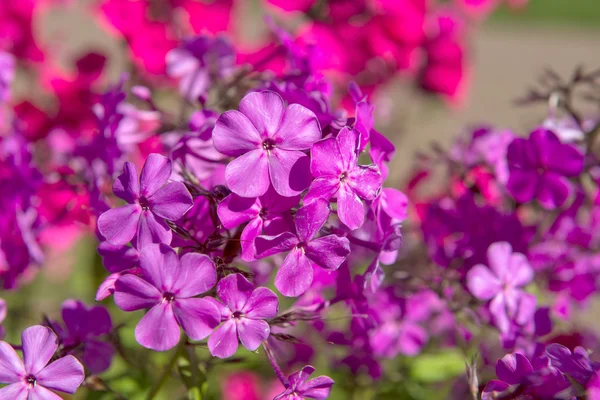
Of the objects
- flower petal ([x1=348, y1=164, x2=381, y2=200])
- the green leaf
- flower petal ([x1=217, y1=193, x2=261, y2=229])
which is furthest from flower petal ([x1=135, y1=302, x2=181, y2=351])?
the green leaf

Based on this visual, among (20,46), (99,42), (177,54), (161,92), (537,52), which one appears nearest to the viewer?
(177,54)

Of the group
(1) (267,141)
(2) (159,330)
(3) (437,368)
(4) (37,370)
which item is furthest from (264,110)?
(3) (437,368)

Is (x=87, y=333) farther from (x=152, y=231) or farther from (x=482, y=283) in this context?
(x=482, y=283)

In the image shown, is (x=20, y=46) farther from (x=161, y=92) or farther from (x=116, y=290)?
(x=116, y=290)

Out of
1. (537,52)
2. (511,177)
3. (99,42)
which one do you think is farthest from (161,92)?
(537,52)

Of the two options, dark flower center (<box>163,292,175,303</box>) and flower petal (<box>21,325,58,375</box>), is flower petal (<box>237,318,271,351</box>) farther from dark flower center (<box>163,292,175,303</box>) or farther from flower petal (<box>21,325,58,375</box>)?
flower petal (<box>21,325,58,375</box>)

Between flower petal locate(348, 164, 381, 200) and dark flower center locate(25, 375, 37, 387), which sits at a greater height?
flower petal locate(348, 164, 381, 200)

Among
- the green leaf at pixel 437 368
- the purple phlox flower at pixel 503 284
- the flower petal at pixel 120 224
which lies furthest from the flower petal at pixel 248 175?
the green leaf at pixel 437 368
